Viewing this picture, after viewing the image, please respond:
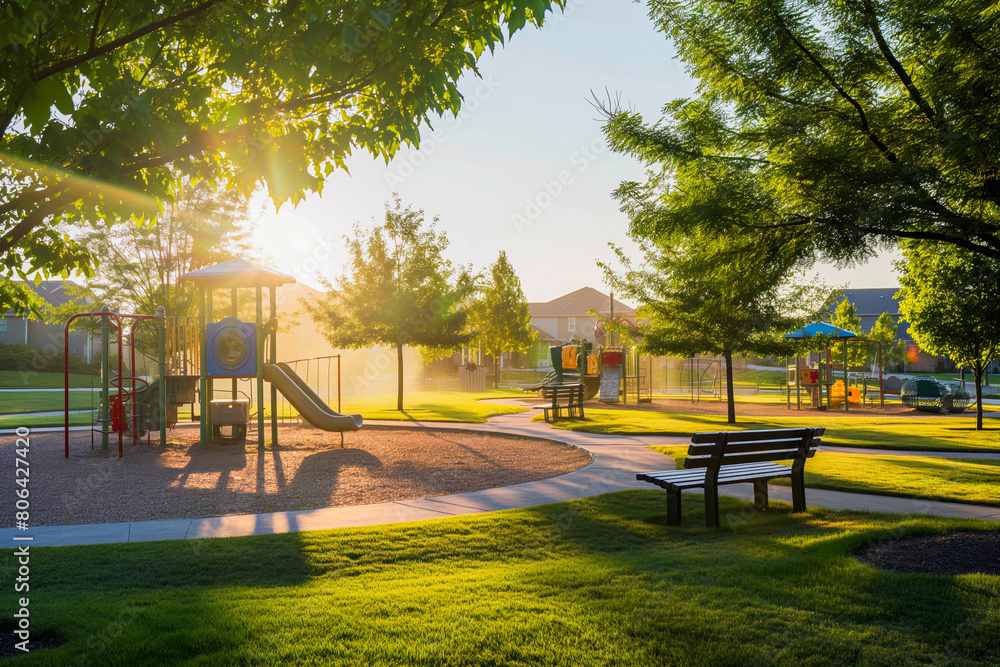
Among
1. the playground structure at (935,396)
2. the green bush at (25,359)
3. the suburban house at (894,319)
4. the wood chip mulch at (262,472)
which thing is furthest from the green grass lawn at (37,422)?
the suburban house at (894,319)

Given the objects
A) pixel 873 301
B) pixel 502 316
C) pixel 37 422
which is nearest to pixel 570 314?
pixel 502 316

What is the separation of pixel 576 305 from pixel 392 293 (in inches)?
2423

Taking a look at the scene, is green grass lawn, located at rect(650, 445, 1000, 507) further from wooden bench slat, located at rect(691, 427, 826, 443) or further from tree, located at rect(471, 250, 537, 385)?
tree, located at rect(471, 250, 537, 385)

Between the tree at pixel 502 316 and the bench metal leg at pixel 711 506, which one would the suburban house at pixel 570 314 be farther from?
the bench metal leg at pixel 711 506

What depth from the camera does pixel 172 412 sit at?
A: 650 inches

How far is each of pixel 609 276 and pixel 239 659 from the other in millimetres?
16590

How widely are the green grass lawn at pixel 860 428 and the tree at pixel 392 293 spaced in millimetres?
6224

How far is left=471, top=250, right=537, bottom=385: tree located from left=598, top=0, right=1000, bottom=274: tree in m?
38.2

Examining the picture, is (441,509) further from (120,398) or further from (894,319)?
(894,319)

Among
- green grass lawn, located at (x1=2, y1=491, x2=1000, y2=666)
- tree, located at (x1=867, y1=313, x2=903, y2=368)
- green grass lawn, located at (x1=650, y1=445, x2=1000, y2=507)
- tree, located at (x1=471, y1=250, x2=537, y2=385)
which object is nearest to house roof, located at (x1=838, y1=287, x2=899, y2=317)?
tree, located at (x1=867, y1=313, x2=903, y2=368)

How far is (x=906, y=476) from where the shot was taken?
9.57 metres

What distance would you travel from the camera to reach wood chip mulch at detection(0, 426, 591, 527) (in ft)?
26.6

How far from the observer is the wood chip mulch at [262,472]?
26.6ft

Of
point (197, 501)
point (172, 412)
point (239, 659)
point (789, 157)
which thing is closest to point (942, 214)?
point (789, 157)
